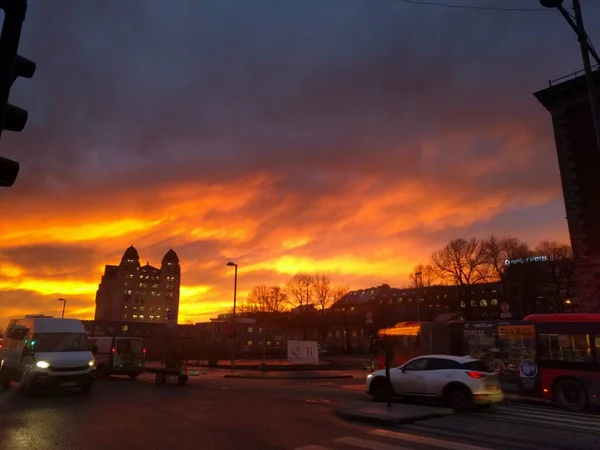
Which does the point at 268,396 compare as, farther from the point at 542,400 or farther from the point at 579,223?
the point at 579,223

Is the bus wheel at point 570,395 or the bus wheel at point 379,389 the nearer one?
the bus wheel at point 570,395

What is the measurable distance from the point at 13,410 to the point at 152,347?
1920 inches

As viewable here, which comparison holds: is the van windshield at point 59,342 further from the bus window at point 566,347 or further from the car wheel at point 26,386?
the bus window at point 566,347

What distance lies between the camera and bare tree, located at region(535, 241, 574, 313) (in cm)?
5959

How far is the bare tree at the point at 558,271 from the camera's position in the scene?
59594 millimetres

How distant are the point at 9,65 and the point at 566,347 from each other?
1809 centimetres

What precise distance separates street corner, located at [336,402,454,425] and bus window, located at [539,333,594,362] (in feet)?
20.8

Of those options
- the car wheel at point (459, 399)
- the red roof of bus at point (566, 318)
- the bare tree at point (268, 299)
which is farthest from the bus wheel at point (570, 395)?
the bare tree at point (268, 299)

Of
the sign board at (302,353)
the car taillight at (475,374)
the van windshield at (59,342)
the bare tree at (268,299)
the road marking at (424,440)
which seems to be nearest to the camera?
the road marking at (424,440)

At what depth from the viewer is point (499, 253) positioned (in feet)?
229

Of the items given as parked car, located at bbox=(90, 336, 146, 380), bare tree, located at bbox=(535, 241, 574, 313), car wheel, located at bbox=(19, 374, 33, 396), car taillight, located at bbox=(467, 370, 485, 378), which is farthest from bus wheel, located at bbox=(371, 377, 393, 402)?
bare tree, located at bbox=(535, 241, 574, 313)

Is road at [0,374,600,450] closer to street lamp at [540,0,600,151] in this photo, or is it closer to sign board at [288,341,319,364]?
street lamp at [540,0,600,151]

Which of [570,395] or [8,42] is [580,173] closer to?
[570,395]

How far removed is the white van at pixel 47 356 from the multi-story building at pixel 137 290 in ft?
538
